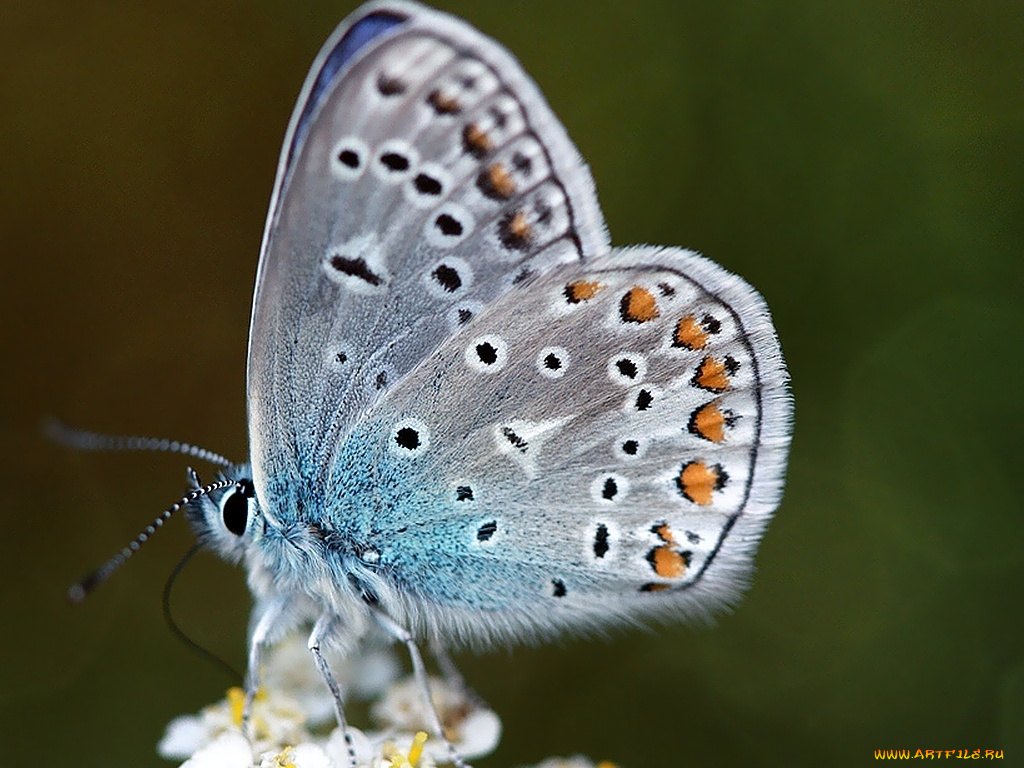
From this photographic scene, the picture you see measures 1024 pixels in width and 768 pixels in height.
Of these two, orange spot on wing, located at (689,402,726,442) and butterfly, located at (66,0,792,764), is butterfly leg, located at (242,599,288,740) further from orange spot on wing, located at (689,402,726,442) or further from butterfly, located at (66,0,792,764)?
orange spot on wing, located at (689,402,726,442)

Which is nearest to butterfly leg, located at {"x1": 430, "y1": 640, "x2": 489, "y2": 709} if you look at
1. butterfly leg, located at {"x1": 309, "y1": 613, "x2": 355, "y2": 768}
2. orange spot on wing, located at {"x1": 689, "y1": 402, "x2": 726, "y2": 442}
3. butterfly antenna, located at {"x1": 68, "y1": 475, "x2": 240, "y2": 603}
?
butterfly leg, located at {"x1": 309, "y1": 613, "x2": 355, "y2": 768}

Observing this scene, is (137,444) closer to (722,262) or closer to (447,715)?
(447,715)

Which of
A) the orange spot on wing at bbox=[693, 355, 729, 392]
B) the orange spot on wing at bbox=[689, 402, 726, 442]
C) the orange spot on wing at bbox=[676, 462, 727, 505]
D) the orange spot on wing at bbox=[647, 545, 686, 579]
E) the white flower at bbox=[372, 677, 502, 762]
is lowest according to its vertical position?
the white flower at bbox=[372, 677, 502, 762]

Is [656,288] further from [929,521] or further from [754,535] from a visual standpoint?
[929,521]

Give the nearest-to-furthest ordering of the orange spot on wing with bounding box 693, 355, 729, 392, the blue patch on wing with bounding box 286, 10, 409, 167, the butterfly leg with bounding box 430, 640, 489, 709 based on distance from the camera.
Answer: the blue patch on wing with bounding box 286, 10, 409, 167
the orange spot on wing with bounding box 693, 355, 729, 392
the butterfly leg with bounding box 430, 640, 489, 709

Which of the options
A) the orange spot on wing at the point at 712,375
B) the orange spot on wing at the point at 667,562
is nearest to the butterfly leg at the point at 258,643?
the orange spot on wing at the point at 667,562

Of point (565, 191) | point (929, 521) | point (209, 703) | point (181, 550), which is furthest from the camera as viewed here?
point (181, 550)

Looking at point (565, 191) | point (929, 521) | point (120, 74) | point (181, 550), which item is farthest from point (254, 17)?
point (929, 521)
